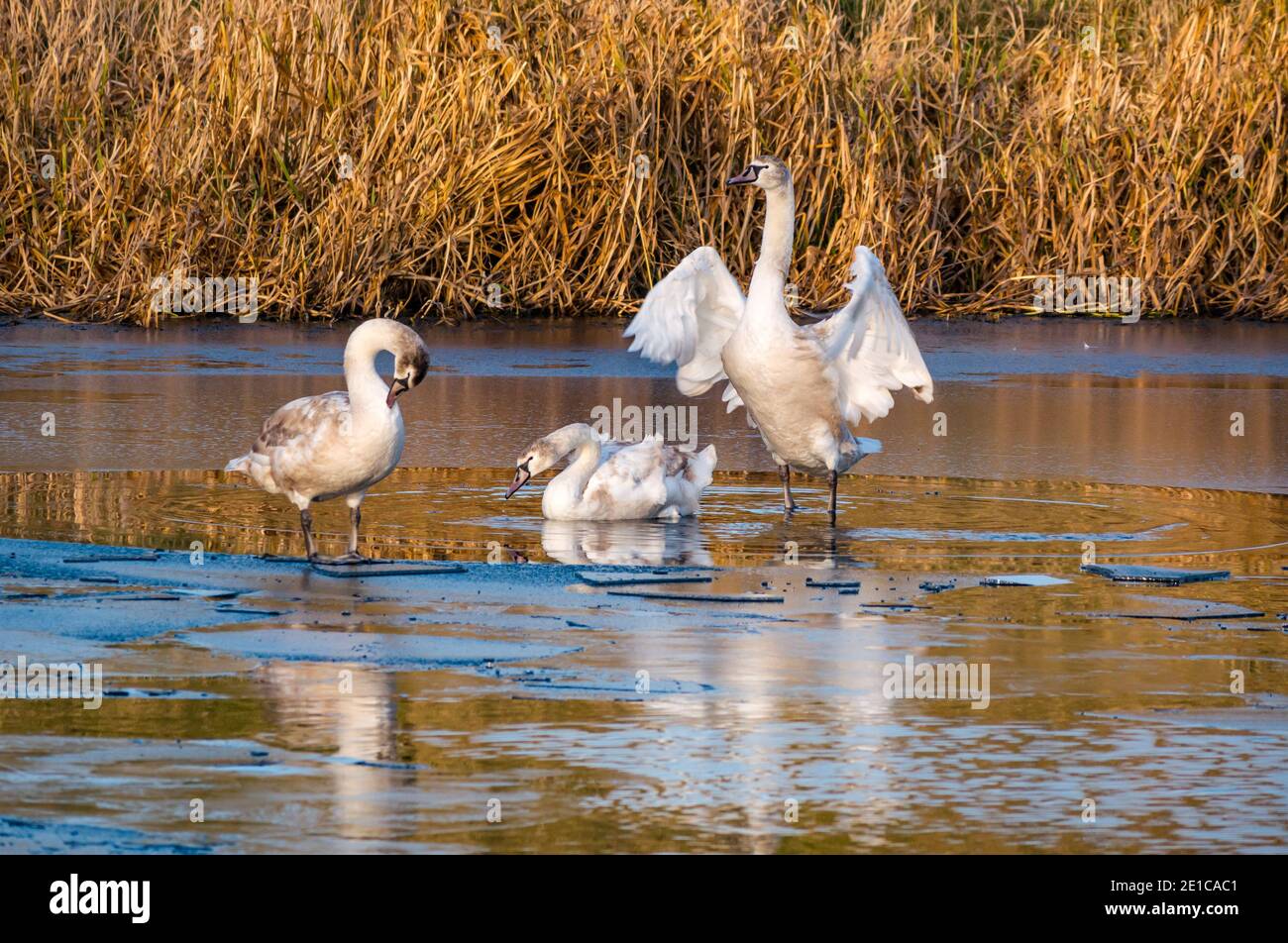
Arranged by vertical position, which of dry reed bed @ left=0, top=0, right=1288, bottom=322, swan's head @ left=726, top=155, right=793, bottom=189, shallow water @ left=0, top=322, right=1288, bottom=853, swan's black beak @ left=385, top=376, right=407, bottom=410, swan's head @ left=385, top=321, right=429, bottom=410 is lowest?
shallow water @ left=0, top=322, right=1288, bottom=853

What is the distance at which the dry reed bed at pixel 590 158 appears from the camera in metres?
16.4

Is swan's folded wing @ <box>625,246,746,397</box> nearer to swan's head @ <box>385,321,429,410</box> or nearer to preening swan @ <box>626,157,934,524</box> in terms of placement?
preening swan @ <box>626,157,934,524</box>

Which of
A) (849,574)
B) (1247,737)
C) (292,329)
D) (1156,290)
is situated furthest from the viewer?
(1156,290)

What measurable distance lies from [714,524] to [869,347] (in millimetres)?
1343

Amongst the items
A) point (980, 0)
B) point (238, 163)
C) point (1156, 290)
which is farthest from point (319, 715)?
point (980, 0)

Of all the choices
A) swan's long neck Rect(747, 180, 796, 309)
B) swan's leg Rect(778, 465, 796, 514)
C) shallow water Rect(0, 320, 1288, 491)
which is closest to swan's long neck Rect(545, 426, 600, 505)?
swan's leg Rect(778, 465, 796, 514)

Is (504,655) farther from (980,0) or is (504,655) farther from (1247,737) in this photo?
(980,0)

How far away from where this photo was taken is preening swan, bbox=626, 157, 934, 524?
9.58 metres

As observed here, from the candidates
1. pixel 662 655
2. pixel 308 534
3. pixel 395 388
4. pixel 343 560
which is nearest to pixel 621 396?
pixel 395 388

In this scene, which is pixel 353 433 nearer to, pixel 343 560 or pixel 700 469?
pixel 343 560

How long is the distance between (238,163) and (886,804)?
12703 millimetres

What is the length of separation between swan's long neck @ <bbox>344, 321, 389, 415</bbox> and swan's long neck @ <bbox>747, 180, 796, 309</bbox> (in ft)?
6.07

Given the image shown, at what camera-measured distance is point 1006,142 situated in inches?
706

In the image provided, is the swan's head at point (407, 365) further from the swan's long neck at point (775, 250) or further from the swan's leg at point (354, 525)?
the swan's long neck at point (775, 250)
